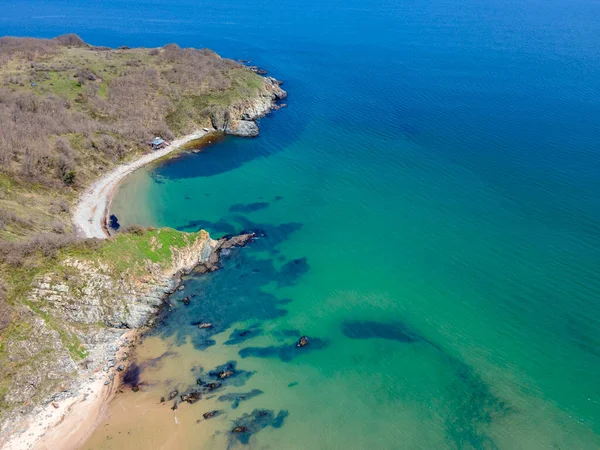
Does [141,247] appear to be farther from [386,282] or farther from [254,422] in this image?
[386,282]

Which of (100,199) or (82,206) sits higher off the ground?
(100,199)

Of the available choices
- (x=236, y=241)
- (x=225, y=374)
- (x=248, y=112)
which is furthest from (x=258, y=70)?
(x=225, y=374)

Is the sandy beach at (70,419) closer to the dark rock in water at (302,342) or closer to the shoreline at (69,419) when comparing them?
the shoreline at (69,419)

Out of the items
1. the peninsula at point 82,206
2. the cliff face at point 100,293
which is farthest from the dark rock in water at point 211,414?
the cliff face at point 100,293

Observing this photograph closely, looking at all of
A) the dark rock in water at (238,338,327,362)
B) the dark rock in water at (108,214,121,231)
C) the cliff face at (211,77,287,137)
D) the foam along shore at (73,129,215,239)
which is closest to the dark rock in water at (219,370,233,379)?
the dark rock in water at (238,338,327,362)

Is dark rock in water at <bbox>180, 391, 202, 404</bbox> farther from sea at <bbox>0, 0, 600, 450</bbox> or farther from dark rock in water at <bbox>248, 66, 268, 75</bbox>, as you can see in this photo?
dark rock in water at <bbox>248, 66, 268, 75</bbox>
